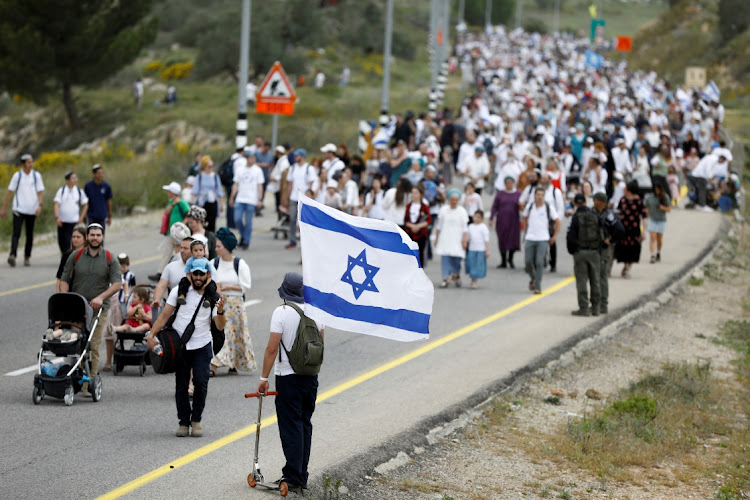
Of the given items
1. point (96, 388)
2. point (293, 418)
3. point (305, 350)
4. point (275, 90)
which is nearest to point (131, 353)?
point (96, 388)

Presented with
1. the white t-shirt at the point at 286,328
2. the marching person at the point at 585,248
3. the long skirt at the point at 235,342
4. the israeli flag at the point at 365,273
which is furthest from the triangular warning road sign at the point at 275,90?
the white t-shirt at the point at 286,328

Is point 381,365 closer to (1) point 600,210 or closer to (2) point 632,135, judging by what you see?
(1) point 600,210

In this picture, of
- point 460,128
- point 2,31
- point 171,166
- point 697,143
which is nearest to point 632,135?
point 697,143

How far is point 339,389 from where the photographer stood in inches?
498

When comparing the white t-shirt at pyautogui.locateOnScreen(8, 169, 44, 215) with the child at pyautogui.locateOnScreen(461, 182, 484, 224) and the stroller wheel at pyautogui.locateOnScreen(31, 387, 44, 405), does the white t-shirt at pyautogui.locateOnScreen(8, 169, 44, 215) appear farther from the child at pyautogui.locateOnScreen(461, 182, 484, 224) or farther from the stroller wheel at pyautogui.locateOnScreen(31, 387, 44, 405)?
the stroller wheel at pyautogui.locateOnScreen(31, 387, 44, 405)

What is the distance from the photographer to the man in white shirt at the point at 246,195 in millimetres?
22000

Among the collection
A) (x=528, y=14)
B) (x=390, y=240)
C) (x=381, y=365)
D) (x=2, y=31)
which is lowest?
(x=381, y=365)

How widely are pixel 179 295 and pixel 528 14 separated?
185900 mm

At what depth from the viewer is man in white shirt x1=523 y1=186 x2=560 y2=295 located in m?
18.6

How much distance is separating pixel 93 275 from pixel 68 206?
7.12 metres

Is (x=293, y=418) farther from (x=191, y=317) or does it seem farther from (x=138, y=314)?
(x=138, y=314)

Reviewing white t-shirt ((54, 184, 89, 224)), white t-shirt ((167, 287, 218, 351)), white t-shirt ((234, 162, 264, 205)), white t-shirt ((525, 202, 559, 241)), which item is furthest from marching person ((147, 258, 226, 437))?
white t-shirt ((234, 162, 264, 205))

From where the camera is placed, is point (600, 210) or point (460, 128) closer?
point (600, 210)

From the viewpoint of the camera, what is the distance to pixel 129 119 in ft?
208
